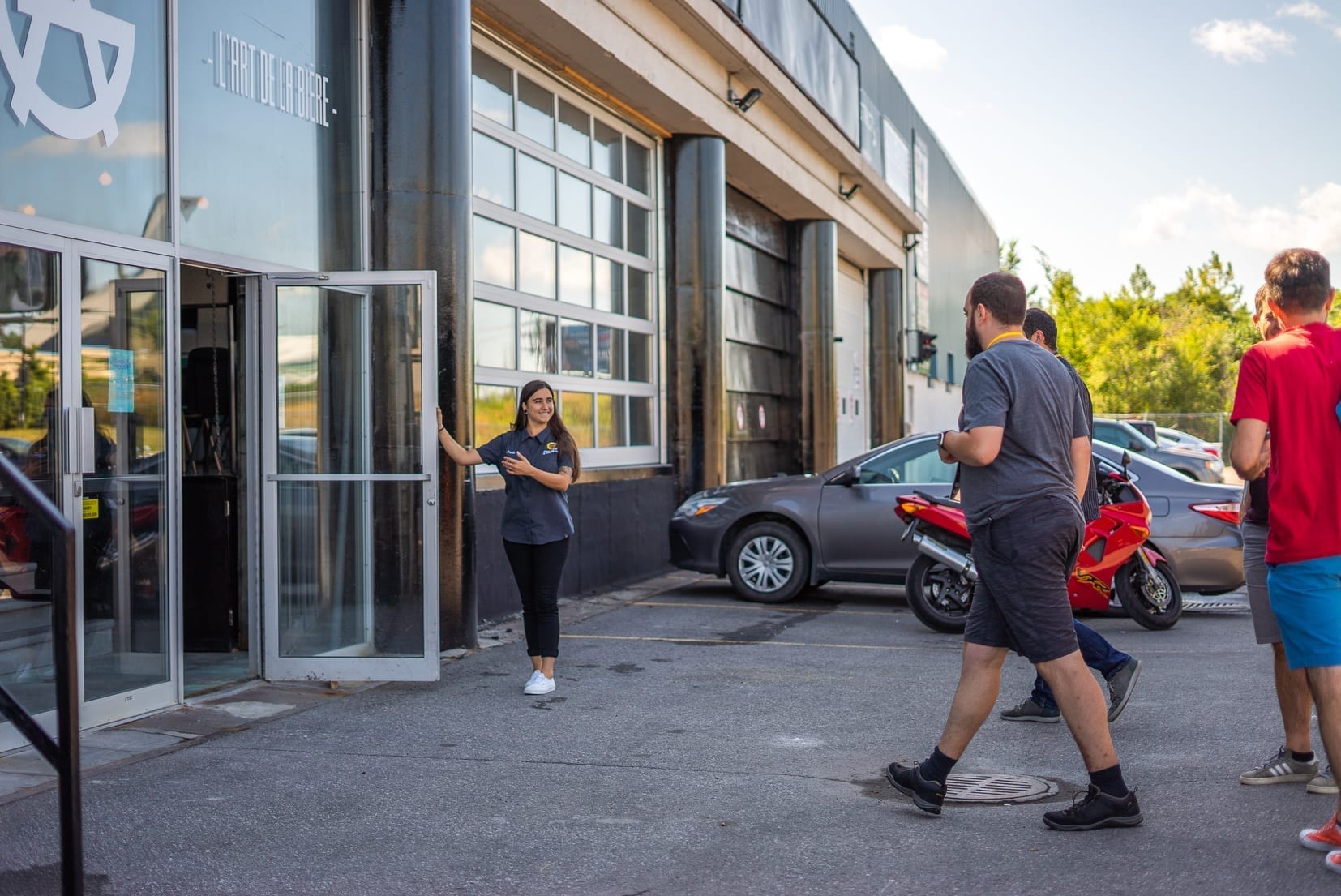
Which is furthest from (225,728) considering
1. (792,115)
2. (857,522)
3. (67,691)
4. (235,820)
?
(792,115)

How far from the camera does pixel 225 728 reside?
21.3 feet

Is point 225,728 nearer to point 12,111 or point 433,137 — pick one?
point 12,111

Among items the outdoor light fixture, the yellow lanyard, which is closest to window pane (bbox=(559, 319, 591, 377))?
the outdoor light fixture

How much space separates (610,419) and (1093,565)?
19.4ft

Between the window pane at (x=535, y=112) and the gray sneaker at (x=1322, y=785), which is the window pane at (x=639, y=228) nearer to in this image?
the window pane at (x=535, y=112)

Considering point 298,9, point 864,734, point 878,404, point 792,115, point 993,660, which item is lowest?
point 864,734

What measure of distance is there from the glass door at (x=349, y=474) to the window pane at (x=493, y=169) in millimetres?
3080

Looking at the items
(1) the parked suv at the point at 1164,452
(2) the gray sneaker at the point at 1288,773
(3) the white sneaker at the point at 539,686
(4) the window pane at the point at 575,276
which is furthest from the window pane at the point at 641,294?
(1) the parked suv at the point at 1164,452

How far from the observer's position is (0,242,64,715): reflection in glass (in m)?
6.02

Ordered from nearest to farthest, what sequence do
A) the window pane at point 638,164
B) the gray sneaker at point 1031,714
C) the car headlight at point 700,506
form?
the gray sneaker at point 1031,714, the car headlight at point 700,506, the window pane at point 638,164

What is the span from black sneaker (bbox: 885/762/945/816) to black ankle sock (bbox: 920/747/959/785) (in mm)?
16

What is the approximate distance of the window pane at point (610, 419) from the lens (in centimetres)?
1358

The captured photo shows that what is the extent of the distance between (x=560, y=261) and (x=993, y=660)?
8.42m

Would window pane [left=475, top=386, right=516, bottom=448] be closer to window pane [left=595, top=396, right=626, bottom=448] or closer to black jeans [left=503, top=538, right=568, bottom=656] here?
window pane [left=595, top=396, right=626, bottom=448]
